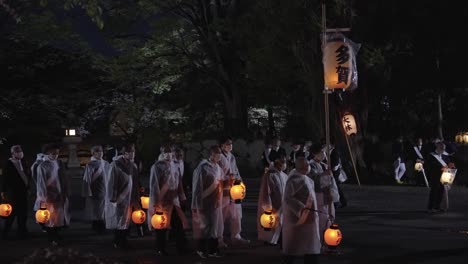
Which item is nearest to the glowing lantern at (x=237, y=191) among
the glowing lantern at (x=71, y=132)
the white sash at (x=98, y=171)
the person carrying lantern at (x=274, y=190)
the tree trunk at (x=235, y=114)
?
the person carrying lantern at (x=274, y=190)

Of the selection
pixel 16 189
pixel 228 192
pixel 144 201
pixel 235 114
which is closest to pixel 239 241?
pixel 228 192

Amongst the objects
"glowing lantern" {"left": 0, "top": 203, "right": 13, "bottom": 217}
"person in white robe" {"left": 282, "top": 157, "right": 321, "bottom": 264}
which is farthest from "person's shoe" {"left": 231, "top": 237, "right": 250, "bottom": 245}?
"glowing lantern" {"left": 0, "top": 203, "right": 13, "bottom": 217}

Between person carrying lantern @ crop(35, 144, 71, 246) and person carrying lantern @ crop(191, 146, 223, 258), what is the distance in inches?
125

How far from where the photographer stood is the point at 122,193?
1118 centimetres

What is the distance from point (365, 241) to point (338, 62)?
632 centimetres

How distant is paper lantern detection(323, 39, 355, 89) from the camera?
16531 millimetres

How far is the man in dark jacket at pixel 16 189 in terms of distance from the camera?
1310 cm

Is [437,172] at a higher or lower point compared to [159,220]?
higher

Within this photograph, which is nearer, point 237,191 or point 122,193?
point 237,191

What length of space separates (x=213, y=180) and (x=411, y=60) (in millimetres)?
18875

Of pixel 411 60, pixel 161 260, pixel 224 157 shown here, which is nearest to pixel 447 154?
pixel 224 157

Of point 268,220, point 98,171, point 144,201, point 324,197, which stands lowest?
point 268,220

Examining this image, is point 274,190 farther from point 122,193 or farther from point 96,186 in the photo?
point 96,186

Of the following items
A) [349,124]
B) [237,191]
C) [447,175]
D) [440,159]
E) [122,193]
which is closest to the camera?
[237,191]
